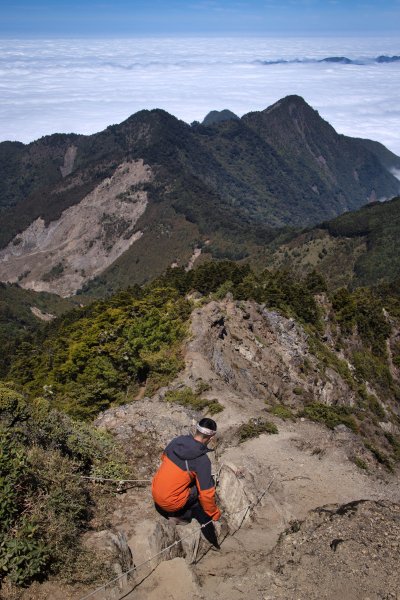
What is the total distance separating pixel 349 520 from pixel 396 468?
1197cm

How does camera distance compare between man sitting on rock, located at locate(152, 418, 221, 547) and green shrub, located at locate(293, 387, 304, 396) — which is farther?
green shrub, located at locate(293, 387, 304, 396)

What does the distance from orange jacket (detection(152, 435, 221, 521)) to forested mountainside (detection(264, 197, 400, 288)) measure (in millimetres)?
147404

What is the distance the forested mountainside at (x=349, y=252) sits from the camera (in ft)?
525

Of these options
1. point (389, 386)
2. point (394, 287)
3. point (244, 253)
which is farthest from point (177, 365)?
point (244, 253)

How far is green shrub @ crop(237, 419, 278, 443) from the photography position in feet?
74.0

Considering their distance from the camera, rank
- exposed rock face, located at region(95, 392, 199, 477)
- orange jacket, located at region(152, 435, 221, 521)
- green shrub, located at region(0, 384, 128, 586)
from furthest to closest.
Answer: exposed rock face, located at region(95, 392, 199, 477) < orange jacket, located at region(152, 435, 221, 521) < green shrub, located at region(0, 384, 128, 586)

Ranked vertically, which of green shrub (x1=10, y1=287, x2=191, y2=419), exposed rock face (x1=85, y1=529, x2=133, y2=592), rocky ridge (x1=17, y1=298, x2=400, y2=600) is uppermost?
exposed rock face (x1=85, y1=529, x2=133, y2=592)

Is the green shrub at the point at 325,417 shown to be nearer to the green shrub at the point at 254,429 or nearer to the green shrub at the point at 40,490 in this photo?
the green shrub at the point at 254,429

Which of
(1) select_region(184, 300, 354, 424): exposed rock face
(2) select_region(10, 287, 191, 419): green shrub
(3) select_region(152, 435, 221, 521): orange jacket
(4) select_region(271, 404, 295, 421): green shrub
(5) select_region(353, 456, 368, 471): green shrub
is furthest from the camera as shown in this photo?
(1) select_region(184, 300, 354, 424): exposed rock face

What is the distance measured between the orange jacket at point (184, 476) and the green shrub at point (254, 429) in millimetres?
10287

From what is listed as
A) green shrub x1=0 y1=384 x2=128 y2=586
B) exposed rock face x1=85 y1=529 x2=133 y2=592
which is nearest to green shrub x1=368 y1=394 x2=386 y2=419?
green shrub x1=0 y1=384 x2=128 y2=586

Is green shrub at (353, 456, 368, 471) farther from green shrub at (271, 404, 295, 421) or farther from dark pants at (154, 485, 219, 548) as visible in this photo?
dark pants at (154, 485, 219, 548)

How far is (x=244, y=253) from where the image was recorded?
197 meters

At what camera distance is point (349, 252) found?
177000 millimetres
